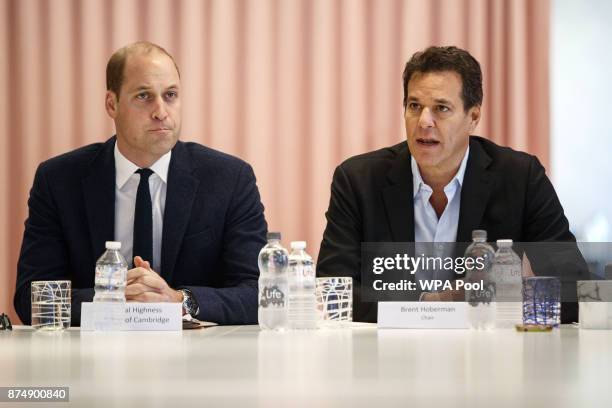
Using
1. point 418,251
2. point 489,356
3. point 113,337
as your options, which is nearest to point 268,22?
point 418,251

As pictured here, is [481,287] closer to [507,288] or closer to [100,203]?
[507,288]

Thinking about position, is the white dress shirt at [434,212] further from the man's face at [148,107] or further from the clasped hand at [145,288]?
the clasped hand at [145,288]

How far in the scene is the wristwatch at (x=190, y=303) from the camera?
292 cm

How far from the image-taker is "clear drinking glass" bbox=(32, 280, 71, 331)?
8.52 ft

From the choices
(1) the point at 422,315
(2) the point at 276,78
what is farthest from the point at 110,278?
(2) the point at 276,78

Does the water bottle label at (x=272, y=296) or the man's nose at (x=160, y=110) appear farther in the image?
the man's nose at (x=160, y=110)

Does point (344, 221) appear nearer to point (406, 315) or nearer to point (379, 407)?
point (406, 315)

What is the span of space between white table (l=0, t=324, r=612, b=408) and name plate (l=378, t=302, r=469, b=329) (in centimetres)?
23

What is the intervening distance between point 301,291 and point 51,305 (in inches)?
29.2

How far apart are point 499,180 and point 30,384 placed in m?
2.54

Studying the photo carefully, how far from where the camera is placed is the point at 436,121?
11.6ft

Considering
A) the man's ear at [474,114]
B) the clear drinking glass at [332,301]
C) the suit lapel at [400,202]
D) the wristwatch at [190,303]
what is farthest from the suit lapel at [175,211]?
the man's ear at [474,114]

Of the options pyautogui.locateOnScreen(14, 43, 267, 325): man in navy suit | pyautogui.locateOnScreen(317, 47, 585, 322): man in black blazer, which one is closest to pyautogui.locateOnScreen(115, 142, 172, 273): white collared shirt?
pyautogui.locateOnScreen(14, 43, 267, 325): man in navy suit

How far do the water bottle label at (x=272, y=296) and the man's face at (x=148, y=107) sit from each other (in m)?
1.21
